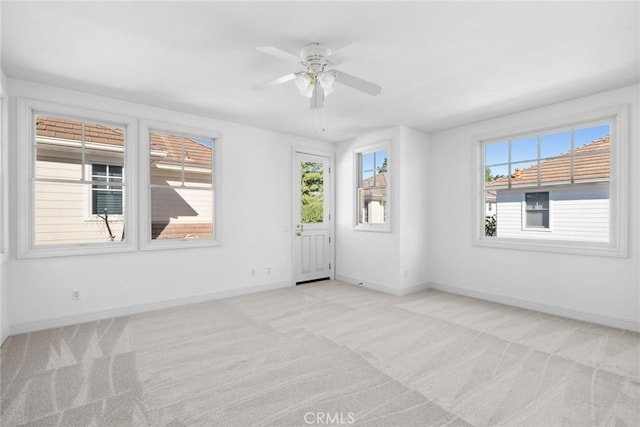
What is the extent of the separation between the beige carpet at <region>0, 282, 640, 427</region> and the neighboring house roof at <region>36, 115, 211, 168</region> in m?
2.17

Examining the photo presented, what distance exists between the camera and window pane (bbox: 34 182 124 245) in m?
3.60

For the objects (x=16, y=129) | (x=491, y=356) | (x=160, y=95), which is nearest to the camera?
(x=491, y=356)

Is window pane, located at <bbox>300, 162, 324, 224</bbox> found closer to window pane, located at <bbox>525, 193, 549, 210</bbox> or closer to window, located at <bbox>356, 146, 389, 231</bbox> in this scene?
window, located at <bbox>356, 146, 389, 231</bbox>

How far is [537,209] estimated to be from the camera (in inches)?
170

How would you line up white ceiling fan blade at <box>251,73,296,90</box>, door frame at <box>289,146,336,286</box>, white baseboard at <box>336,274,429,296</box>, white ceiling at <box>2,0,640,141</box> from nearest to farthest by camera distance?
white ceiling at <box>2,0,640,141</box>, white ceiling fan blade at <box>251,73,296,90</box>, white baseboard at <box>336,274,429,296</box>, door frame at <box>289,146,336,286</box>

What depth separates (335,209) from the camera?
614cm

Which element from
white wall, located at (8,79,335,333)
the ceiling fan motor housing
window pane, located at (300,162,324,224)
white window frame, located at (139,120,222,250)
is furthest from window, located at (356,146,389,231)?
the ceiling fan motor housing

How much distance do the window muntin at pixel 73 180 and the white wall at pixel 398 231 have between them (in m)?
3.64

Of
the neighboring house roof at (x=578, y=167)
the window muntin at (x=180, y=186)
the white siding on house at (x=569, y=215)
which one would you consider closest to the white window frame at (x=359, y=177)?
the white siding on house at (x=569, y=215)

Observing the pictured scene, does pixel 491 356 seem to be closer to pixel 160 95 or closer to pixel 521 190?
pixel 521 190

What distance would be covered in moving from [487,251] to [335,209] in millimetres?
2696

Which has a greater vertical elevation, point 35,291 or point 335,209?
point 335,209

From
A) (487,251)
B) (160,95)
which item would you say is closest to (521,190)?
(487,251)
